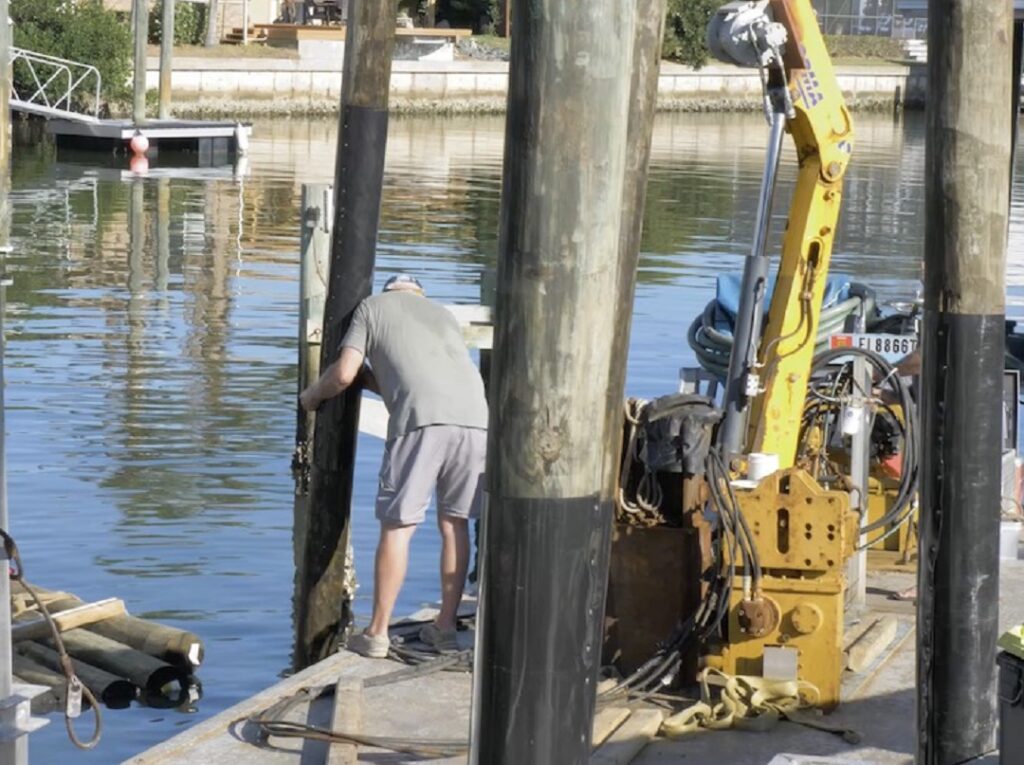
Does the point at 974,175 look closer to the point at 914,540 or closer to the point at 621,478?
the point at 621,478

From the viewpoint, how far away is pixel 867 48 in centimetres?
8150

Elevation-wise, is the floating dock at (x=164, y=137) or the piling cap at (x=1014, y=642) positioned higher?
the piling cap at (x=1014, y=642)

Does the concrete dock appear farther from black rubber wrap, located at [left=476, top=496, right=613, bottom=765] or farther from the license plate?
the license plate

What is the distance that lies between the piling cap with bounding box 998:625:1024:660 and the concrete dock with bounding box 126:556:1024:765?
1437mm

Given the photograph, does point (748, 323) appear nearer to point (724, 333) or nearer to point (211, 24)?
point (724, 333)

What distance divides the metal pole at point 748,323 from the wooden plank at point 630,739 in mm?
2032

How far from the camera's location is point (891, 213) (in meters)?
36.7

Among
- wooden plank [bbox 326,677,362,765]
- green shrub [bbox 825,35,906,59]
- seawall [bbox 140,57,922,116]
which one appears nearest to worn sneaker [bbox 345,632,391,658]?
wooden plank [bbox 326,677,362,765]

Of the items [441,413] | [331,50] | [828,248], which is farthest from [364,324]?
[331,50]

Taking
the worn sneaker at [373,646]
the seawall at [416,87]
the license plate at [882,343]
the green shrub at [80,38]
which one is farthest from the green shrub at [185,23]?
the worn sneaker at [373,646]

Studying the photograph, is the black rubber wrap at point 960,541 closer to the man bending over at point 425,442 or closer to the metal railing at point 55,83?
the man bending over at point 425,442

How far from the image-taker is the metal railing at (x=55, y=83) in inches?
1811

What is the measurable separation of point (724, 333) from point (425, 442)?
14.6ft

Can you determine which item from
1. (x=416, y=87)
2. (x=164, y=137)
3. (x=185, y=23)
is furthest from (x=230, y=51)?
(x=164, y=137)
